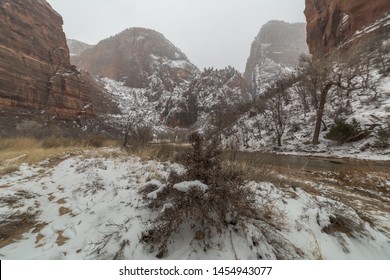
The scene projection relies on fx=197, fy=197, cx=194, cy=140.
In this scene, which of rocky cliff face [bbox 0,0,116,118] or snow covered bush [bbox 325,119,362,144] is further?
rocky cliff face [bbox 0,0,116,118]

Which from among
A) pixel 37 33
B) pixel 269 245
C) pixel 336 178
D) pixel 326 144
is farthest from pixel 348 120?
pixel 37 33

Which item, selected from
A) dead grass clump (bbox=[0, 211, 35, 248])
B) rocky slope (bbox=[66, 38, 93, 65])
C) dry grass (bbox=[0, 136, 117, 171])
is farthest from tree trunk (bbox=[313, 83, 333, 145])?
rocky slope (bbox=[66, 38, 93, 65])

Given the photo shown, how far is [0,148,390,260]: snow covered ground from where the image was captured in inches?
89.0

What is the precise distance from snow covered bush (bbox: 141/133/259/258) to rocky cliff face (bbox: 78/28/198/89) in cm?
9573

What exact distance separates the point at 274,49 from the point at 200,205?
14191 cm

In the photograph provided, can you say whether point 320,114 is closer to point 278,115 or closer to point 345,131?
Result: point 345,131

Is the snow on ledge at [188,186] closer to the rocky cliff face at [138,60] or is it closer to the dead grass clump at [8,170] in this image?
the dead grass clump at [8,170]

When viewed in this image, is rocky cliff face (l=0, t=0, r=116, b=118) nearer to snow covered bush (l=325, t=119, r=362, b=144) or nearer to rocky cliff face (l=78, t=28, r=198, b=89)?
snow covered bush (l=325, t=119, r=362, b=144)

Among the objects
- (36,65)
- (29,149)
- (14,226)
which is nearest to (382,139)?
(14,226)

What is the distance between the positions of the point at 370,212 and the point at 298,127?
59.6 feet

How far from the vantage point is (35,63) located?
4016 cm

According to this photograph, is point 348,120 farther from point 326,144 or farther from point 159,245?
point 159,245

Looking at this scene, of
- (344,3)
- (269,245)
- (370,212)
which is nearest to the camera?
(269,245)

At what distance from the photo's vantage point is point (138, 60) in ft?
371
